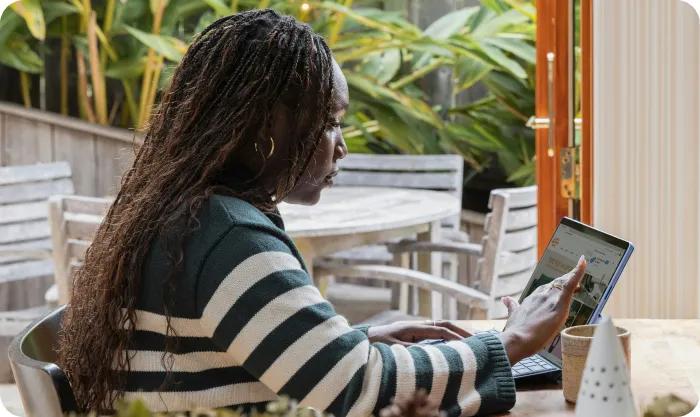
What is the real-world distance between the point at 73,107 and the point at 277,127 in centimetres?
374

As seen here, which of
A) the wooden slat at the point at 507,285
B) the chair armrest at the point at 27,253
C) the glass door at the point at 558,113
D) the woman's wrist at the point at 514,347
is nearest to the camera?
the woman's wrist at the point at 514,347

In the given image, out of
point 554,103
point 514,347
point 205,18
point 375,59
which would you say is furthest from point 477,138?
point 514,347

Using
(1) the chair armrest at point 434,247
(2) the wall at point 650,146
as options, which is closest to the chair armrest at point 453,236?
(1) the chair armrest at point 434,247

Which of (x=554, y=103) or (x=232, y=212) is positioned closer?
(x=232, y=212)

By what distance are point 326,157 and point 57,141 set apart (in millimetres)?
3626

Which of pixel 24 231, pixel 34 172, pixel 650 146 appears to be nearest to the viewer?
pixel 650 146

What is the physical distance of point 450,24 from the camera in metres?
4.66

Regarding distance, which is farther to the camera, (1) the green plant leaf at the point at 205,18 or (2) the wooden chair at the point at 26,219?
(1) the green plant leaf at the point at 205,18

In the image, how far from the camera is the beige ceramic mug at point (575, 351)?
3.72 ft

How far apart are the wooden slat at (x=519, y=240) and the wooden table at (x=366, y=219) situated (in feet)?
0.86

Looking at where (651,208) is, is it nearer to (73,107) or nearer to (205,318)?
(205,318)

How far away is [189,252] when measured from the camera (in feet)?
3.47

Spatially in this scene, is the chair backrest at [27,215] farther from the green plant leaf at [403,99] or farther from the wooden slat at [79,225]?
the green plant leaf at [403,99]

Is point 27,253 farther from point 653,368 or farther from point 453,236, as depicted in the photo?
point 653,368
